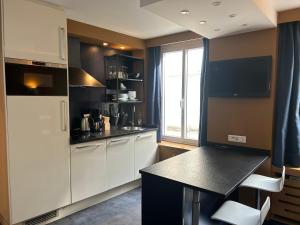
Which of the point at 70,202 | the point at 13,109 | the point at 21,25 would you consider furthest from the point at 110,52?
the point at 70,202

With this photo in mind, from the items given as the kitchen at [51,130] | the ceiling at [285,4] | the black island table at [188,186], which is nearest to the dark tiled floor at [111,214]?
the kitchen at [51,130]

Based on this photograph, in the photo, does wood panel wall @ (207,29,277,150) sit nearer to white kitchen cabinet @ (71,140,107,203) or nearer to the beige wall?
the beige wall

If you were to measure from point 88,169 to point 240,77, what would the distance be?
Answer: 2.24 meters

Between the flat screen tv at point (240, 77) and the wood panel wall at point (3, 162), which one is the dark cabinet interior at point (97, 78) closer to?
the wood panel wall at point (3, 162)

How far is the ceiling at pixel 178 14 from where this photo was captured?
6.18ft

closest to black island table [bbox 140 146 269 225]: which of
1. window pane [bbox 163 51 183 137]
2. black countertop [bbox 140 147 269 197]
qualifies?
black countertop [bbox 140 147 269 197]

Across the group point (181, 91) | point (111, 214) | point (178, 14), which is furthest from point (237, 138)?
point (111, 214)

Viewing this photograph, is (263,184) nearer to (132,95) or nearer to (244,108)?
(244,108)

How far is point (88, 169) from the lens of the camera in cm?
280

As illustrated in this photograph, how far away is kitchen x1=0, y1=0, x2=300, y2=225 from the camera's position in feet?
6.51

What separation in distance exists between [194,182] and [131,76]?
9.22ft

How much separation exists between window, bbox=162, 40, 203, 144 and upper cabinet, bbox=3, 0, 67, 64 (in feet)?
6.61

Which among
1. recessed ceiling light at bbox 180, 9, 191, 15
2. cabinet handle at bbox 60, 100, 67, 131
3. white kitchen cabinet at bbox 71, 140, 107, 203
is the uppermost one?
recessed ceiling light at bbox 180, 9, 191, 15

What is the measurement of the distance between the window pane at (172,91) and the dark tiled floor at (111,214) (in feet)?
4.76
